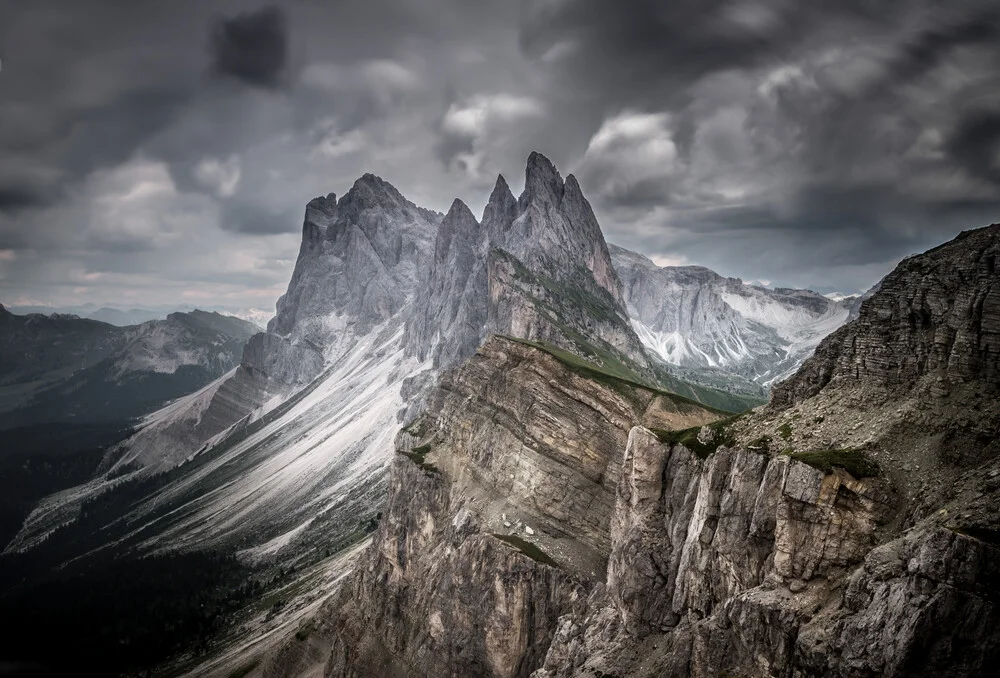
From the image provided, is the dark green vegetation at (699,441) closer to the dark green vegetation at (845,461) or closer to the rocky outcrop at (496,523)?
the dark green vegetation at (845,461)

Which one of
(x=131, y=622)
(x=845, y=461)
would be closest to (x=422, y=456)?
(x=845, y=461)

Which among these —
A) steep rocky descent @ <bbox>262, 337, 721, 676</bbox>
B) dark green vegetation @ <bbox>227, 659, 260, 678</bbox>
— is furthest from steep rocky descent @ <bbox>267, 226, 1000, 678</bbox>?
dark green vegetation @ <bbox>227, 659, 260, 678</bbox>

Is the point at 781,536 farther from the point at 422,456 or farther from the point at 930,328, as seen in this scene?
the point at 422,456

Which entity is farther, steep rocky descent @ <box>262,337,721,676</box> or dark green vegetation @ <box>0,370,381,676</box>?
dark green vegetation @ <box>0,370,381,676</box>

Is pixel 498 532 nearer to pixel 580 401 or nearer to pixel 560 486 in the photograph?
pixel 560 486

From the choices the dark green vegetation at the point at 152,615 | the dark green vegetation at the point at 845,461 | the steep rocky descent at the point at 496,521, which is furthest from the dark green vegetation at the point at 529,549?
the dark green vegetation at the point at 152,615

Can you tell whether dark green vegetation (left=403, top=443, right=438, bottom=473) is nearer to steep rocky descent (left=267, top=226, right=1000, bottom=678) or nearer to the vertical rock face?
steep rocky descent (left=267, top=226, right=1000, bottom=678)
